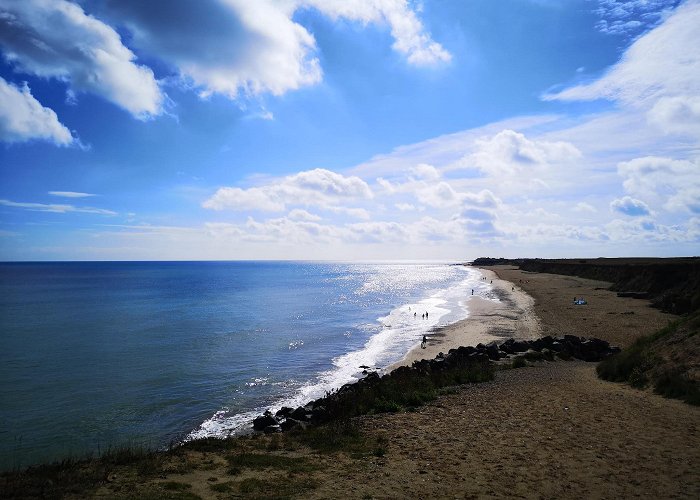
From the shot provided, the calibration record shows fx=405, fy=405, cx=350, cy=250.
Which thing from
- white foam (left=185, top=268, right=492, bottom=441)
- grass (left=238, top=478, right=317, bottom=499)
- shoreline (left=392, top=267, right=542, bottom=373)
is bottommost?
white foam (left=185, top=268, right=492, bottom=441)

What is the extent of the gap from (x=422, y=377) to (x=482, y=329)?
76.0 feet

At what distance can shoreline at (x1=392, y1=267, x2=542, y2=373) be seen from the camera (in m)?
33.2

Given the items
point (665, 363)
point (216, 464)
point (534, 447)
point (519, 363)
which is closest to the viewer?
point (216, 464)

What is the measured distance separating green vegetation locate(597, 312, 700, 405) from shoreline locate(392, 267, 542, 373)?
13.3 meters

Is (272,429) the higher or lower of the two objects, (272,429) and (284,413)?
the higher

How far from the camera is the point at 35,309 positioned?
6078 centimetres

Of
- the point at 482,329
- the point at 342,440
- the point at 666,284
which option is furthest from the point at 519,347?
the point at 666,284

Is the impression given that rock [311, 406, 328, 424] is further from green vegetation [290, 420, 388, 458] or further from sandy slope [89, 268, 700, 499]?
sandy slope [89, 268, 700, 499]

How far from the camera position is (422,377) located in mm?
20281

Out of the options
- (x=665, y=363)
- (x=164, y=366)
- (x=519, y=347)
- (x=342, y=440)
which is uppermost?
(x=665, y=363)

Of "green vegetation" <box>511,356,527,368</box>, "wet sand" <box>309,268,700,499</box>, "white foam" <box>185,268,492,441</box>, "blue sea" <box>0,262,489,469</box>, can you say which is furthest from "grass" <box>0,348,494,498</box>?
"green vegetation" <box>511,356,527,368</box>

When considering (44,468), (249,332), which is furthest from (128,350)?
(44,468)

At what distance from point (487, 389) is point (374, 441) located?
7.97 metres

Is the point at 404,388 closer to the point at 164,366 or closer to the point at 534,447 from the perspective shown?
the point at 534,447
